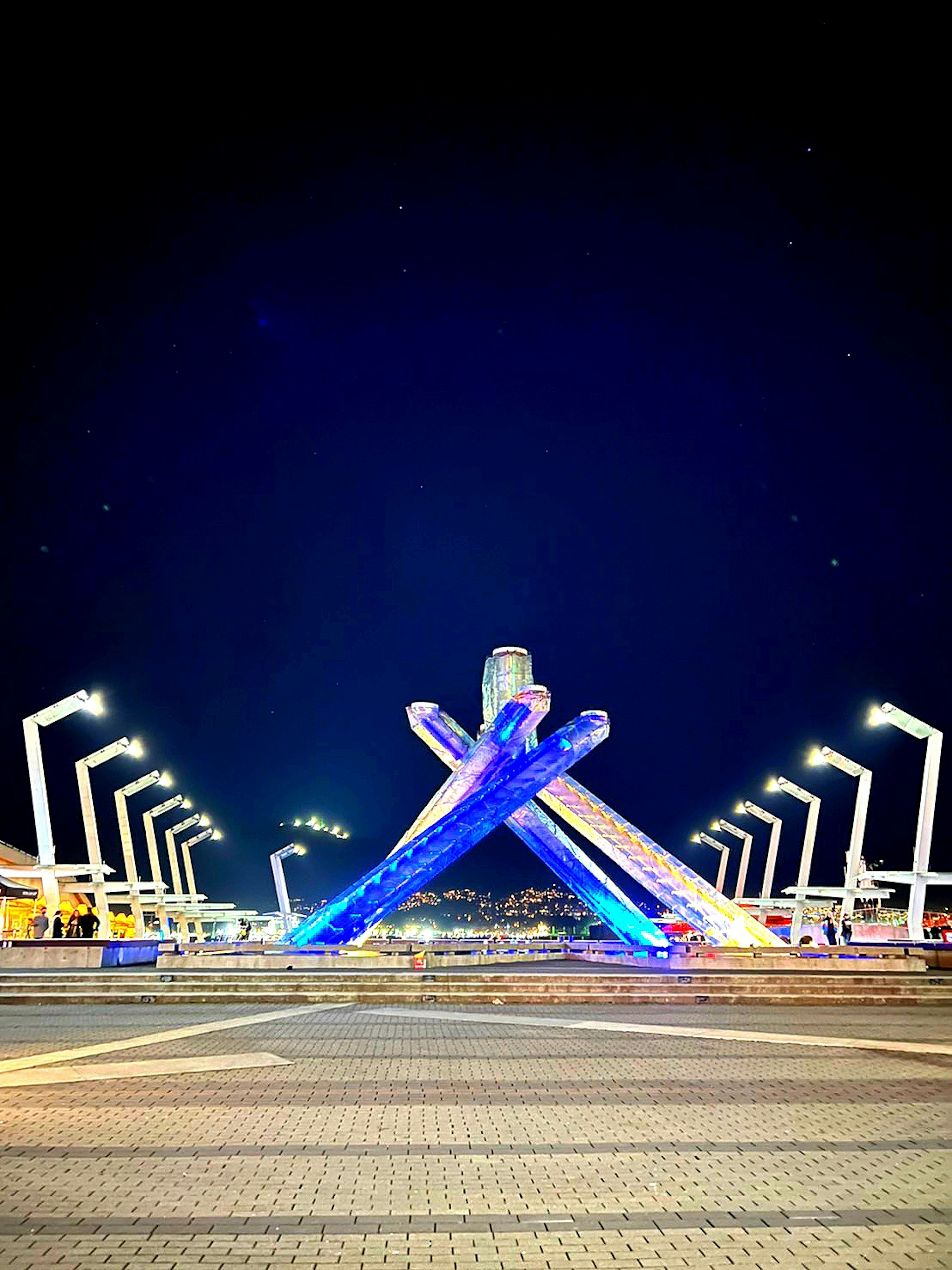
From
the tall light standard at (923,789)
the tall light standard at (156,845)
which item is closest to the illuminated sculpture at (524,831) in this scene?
the tall light standard at (923,789)

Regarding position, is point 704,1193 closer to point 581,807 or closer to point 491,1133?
point 491,1133

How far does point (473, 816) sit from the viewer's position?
27.8 m

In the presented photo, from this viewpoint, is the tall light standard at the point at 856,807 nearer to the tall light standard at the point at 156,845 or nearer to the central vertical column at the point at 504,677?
the central vertical column at the point at 504,677

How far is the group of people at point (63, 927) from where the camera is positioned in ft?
81.1

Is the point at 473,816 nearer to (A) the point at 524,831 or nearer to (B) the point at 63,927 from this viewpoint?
(A) the point at 524,831

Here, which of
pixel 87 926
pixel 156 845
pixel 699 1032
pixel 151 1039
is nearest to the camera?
pixel 151 1039

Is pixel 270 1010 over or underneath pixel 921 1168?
underneath

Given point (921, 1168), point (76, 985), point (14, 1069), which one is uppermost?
point (921, 1168)

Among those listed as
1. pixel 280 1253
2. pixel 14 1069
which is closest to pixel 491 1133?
pixel 280 1253

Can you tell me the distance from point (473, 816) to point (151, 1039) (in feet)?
56.7

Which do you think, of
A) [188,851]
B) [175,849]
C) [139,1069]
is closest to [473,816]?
[139,1069]

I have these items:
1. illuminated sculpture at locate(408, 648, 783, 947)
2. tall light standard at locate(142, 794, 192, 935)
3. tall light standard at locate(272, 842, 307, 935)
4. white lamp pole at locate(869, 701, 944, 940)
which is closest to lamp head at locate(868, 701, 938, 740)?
white lamp pole at locate(869, 701, 944, 940)

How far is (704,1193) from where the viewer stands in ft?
17.1

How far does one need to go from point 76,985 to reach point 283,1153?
37.5ft
